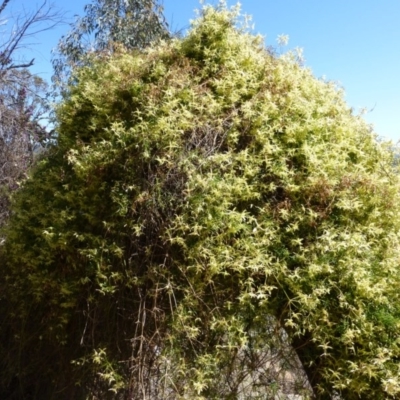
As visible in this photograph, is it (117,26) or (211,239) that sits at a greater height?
(117,26)

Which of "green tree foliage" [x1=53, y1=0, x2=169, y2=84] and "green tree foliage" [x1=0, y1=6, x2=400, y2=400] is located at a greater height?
"green tree foliage" [x1=53, y1=0, x2=169, y2=84]

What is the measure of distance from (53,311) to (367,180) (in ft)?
5.01

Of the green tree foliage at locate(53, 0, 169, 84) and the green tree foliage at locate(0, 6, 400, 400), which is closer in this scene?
the green tree foliage at locate(0, 6, 400, 400)

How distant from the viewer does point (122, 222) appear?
1.98 metres

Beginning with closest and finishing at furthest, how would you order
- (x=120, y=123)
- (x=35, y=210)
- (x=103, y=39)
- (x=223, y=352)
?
1. (x=223, y=352)
2. (x=120, y=123)
3. (x=35, y=210)
4. (x=103, y=39)

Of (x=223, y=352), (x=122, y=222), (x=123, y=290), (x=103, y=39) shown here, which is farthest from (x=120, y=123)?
(x=103, y=39)

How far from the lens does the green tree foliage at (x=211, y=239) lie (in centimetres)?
181

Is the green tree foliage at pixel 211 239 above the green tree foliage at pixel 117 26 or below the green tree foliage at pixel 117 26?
below

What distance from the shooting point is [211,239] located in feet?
6.09

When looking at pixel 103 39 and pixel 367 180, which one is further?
pixel 103 39

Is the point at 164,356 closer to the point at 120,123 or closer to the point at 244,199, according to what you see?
the point at 244,199

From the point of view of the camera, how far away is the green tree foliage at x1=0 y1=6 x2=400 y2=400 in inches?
71.4

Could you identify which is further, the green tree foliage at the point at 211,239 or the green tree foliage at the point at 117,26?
the green tree foliage at the point at 117,26

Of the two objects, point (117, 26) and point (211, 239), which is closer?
point (211, 239)
